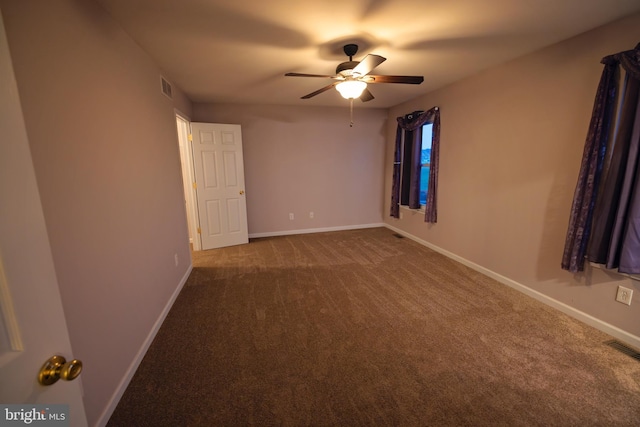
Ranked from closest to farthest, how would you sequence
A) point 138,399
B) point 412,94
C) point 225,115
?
1. point 138,399
2. point 412,94
3. point 225,115

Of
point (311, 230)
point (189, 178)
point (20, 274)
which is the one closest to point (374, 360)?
point (20, 274)

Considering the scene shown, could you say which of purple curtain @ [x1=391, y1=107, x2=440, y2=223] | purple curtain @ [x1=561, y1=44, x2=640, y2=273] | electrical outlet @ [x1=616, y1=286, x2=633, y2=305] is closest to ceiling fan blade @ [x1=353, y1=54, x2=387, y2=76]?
purple curtain @ [x1=561, y1=44, x2=640, y2=273]

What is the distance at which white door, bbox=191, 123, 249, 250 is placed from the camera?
4.08m

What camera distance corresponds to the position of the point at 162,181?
262 cm

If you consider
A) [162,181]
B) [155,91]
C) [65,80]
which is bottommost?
[162,181]

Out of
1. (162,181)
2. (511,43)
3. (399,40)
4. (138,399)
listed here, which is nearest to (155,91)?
(162,181)

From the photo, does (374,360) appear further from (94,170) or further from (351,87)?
(351,87)

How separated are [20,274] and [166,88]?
298cm

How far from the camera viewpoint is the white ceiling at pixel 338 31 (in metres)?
1.78

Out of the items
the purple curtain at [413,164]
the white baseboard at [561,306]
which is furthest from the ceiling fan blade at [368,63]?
the white baseboard at [561,306]

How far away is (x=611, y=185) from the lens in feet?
6.53

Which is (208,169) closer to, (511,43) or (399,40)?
(399,40)

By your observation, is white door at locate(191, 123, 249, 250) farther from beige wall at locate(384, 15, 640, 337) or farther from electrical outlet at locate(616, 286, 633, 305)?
electrical outlet at locate(616, 286, 633, 305)

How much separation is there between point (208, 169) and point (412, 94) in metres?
3.37
